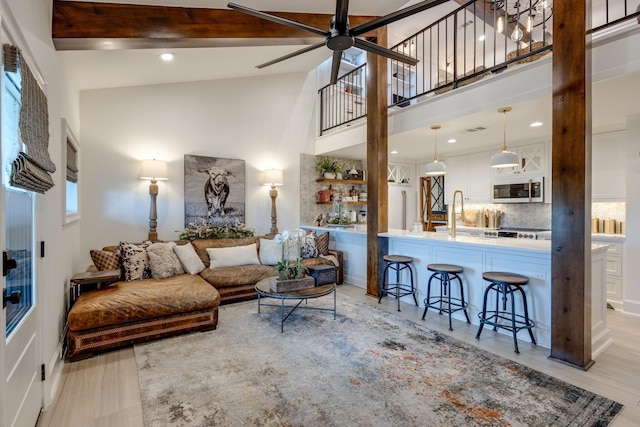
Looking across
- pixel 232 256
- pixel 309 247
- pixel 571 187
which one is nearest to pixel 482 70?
pixel 571 187

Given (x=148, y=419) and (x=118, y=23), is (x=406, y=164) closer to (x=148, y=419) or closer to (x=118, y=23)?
(x=118, y=23)

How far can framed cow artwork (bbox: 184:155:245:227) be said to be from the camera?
5059 mm

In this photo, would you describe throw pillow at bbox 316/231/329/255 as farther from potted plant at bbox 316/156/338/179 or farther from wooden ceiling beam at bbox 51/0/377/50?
wooden ceiling beam at bbox 51/0/377/50

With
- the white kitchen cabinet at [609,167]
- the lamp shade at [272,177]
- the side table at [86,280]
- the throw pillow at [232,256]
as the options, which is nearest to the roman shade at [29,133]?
the side table at [86,280]

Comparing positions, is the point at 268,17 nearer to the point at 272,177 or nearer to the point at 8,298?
the point at 8,298

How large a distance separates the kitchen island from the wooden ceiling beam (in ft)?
9.41

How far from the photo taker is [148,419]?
1.91 m

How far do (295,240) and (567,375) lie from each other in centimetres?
272

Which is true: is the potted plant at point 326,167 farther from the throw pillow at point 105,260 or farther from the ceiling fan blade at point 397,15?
the ceiling fan blade at point 397,15

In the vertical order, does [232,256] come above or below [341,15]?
below

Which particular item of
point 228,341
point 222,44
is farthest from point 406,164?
point 228,341

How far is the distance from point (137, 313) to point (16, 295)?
1.56 m

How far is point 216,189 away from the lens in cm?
530

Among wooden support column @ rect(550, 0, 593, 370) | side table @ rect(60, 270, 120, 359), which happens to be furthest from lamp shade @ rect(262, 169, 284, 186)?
wooden support column @ rect(550, 0, 593, 370)
